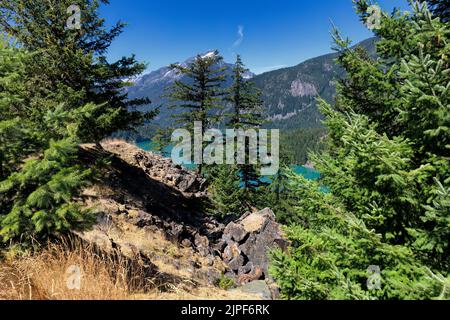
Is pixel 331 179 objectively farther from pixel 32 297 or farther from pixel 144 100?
pixel 144 100

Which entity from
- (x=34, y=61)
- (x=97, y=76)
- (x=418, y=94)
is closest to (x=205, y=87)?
(x=97, y=76)

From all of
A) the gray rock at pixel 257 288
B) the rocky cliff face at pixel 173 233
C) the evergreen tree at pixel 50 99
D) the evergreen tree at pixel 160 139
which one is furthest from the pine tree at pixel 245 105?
the gray rock at pixel 257 288

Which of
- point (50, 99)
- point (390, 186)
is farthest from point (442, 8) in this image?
point (50, 99)

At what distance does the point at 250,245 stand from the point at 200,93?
53.4 feet

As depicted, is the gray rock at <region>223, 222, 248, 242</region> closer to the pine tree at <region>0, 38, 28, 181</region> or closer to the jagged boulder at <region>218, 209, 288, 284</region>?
the jagged boulder at <region>218, 209, 288, 284</region>

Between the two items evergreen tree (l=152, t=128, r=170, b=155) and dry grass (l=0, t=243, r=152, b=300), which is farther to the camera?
evergreen tree (l=152, t=128, r=170, b=155)

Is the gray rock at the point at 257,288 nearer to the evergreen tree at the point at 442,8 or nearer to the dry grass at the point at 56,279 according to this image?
the dry grass at the point at 56,279

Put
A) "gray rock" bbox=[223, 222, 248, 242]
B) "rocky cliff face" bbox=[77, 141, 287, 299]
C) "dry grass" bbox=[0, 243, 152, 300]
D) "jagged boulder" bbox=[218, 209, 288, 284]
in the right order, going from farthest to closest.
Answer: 1. "gray rock" bbox=[223, 222, 248, 242]
2. "jagged boulder" bbox=[218, 209, 288, 284]
3. "rocky cliff face" bbox=[77, 141, 287, 299]
4. "dry grass" bbox=[0, 243, 152, 300]

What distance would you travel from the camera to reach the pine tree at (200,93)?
82.7 ft

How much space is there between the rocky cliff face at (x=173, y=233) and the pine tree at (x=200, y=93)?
7.78 metres

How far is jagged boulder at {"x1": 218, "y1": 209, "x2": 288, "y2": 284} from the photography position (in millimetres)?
12875

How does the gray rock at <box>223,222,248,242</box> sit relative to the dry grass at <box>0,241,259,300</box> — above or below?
below

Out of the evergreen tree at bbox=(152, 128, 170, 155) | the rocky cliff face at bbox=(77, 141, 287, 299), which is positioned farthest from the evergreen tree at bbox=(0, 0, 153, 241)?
the evergreen tree at bbox=(152, 128, 170, 155)
